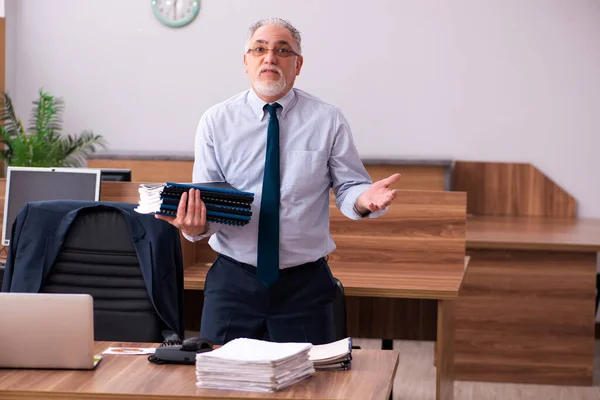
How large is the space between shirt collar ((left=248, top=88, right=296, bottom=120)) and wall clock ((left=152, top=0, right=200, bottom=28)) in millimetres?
4960

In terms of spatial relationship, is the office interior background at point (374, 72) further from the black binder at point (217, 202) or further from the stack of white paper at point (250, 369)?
the stack of white paper at point (250, 369)

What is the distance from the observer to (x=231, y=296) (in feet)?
8.23

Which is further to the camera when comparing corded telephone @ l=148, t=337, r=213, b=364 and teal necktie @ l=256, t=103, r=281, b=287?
teal necktie @ l=256, t=103, r=281, b=287

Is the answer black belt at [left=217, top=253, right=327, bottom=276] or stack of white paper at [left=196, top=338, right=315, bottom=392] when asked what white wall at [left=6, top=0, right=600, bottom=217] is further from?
stack of white paper at [left=196, top=338, right=315, bottom=392]

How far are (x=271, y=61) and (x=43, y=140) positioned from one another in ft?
15.7

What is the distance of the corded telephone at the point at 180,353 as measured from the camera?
2.02 meters

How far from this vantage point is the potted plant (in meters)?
6.75

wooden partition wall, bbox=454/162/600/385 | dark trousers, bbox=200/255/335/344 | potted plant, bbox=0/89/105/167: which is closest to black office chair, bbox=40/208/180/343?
dark trousers, bbox=200/255/335/344

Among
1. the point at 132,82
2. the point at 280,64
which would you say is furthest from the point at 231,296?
the point at 132,82

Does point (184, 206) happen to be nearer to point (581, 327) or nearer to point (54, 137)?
point (581, 327)

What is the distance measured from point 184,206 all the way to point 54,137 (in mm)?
5544

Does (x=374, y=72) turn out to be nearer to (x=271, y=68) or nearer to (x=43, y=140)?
(x=43, y=140)

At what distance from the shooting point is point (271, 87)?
2.52 m

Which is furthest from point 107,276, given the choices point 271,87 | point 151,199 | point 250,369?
point 250,369
